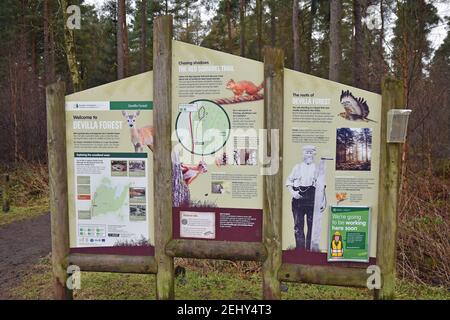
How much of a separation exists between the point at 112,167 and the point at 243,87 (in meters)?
1.42

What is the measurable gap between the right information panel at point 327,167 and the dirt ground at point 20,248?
3.51 m

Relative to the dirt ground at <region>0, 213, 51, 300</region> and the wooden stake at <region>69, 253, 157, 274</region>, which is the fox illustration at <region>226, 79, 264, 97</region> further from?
the dirt ground at <region>0, 213, 51, 300</region>

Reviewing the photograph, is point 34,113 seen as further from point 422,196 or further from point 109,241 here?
point 422,196

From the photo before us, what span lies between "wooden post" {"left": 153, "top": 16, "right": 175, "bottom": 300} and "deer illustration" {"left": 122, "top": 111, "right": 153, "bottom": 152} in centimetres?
10

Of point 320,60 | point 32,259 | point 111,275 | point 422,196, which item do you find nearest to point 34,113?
point 32,259

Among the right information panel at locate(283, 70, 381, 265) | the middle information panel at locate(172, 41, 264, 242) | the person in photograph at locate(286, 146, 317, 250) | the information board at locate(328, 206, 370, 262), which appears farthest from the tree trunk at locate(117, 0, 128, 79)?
the information board at locate(328, 206, 370, 262)

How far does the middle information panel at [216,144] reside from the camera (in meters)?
3.14

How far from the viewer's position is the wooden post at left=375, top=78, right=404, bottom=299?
2.94m

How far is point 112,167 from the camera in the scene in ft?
11.0

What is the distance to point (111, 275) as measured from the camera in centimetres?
467

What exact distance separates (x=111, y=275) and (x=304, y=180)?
9.75 ft

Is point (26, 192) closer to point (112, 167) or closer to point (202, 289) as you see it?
point (202, 289)

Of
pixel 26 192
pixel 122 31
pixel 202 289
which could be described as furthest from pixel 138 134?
pixel 122 31

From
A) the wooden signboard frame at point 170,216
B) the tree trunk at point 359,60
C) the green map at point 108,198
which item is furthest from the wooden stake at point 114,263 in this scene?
the tree trunk at point 359,60
